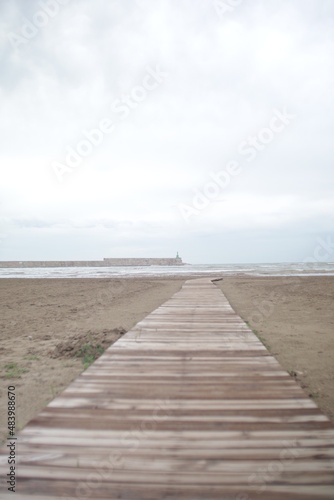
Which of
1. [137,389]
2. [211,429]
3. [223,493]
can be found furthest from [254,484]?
[137,389]

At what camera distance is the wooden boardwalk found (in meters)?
1.46

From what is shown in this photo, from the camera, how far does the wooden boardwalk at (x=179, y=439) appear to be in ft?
4.78

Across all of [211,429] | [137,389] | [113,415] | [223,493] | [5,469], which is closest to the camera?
[223,493]

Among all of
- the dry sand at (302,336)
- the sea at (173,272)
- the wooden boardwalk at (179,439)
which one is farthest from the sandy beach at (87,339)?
the sea at (173,272)

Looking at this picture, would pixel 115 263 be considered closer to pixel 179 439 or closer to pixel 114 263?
pixel 114 263

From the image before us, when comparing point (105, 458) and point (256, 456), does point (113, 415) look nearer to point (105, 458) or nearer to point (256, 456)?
point (105, 458)

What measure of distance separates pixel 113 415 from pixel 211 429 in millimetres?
695

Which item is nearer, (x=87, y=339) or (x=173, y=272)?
(x=87, y=339)

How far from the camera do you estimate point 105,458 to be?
1.66 meters

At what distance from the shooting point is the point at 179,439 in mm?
1807

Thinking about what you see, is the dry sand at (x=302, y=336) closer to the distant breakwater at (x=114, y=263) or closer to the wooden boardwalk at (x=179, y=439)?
the wooden boardwalk at (x=179, y=439)

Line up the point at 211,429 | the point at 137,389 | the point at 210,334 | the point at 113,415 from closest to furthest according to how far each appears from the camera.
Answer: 1. the point at 211,429
2. the point at 113,415
3. the point at 137,389
4. the point at 210,334

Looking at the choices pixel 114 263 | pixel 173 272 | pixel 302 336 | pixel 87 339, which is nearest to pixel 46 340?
pixel 87 339

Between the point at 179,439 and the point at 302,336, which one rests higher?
the point at 302,336
